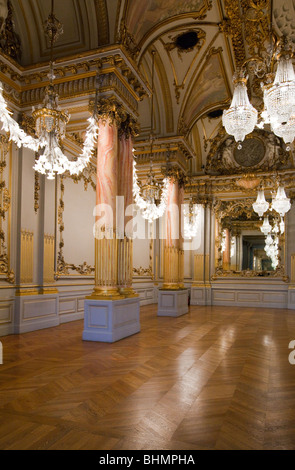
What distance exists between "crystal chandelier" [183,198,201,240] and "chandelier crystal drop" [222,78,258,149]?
767 cm

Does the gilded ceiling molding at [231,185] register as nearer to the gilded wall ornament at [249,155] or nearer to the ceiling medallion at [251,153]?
the gilded wall ornament at [249,155]

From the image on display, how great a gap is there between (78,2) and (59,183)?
3.81 m

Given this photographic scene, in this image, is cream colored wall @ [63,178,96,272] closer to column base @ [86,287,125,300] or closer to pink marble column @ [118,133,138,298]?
pink marble column @ [118,133,138,298]

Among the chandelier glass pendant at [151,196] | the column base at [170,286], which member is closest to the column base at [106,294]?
the chandelier glass pendant at [151,196]

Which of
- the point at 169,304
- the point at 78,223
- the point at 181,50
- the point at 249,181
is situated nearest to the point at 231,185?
the point at 249,181

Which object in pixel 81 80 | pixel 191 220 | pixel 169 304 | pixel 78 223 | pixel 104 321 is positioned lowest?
pixel 169 304

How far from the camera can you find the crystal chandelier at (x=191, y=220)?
13.7 m

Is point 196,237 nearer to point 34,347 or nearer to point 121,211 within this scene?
point 121,211

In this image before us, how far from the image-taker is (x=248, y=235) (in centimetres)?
1411

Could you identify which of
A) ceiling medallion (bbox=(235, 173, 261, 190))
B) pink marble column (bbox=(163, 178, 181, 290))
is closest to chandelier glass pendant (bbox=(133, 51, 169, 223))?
pink marble column (bbox=(163, 178, 181, 290))

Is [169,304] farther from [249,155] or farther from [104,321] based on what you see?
[249,155]

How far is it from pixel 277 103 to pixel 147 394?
433 cm

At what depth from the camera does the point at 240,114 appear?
5699 mm

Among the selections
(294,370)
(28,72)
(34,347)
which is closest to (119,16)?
(28,72)
